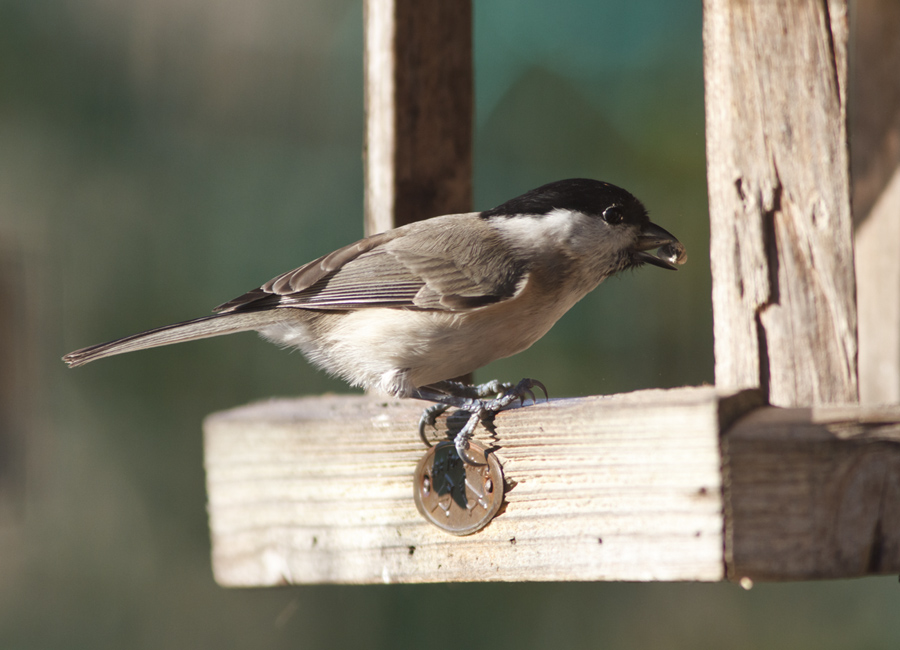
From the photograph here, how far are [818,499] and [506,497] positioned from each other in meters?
0.59

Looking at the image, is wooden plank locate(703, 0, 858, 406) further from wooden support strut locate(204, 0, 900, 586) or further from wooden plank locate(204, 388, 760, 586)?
wooden plank locate(204, 388, 760, 586)

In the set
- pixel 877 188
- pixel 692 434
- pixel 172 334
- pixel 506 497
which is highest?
pixel 877 188

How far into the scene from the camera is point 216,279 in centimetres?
473

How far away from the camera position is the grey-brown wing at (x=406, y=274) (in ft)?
7.24

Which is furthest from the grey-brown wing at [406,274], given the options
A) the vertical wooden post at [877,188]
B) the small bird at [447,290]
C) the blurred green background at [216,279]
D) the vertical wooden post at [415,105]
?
the blurred green background at [216,279]

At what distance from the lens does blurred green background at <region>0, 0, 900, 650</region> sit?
13.7 feet

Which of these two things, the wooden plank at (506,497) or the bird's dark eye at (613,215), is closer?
the wooden plank at (506,497)

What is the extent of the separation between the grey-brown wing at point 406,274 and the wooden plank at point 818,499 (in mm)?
887

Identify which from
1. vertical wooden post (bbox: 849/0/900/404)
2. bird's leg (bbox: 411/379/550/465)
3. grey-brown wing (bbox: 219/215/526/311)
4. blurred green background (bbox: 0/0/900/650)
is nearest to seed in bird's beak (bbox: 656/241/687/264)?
grey-brown wing (bbox: 219/215/526/311)

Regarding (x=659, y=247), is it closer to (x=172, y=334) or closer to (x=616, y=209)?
(x=616, y=209)

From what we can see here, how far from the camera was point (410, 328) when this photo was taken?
2.14 m

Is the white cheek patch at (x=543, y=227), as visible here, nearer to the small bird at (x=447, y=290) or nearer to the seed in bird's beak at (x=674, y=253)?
the small bird at (x=447, y=290)

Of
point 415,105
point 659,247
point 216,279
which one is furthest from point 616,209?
point 216,279

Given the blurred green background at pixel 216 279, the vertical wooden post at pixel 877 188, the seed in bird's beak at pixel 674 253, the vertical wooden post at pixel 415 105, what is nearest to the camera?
the seed in bird's beak at pixel 674 253
